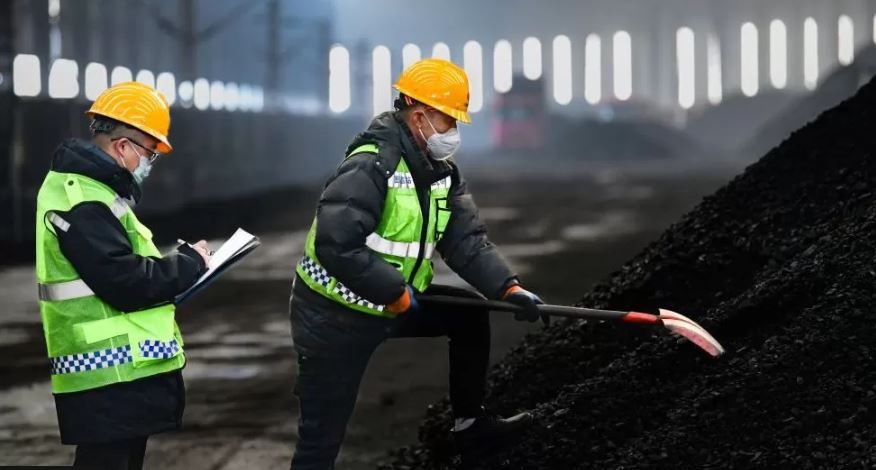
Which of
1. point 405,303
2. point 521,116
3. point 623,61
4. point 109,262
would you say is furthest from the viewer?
point 623,61

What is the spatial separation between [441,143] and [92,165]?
1.22 m

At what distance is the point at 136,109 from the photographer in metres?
4.01

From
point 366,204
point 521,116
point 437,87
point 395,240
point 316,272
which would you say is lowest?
point 521,116

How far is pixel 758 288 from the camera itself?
224 inches

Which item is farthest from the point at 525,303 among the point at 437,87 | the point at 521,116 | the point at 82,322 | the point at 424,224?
the point at 521,116

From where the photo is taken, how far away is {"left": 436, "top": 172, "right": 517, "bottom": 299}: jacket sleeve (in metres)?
4.83

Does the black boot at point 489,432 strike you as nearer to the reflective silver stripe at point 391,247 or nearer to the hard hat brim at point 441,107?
the reflective silver stripe at point 391,247

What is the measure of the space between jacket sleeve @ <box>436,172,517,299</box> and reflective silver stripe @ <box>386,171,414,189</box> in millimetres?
361

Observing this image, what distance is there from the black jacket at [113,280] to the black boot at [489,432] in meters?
1.41

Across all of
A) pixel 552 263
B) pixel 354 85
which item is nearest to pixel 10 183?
pixel 552 263

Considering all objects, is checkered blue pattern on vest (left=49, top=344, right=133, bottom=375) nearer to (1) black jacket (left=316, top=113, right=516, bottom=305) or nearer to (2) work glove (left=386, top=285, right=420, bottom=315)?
(1) black jacket (left=316, top=113, right=516, bottom=305)

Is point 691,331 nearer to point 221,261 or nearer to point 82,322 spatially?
point 221,261

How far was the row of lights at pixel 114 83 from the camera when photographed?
33162 mm

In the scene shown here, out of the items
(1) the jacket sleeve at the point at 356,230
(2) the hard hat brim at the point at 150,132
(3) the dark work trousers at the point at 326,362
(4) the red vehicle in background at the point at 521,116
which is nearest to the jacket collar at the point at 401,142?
(1) the jacket sleeve at the point at 356,230
